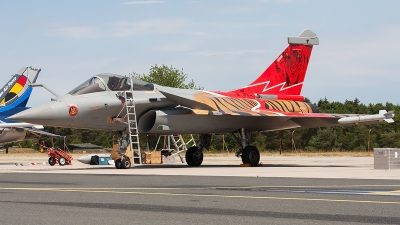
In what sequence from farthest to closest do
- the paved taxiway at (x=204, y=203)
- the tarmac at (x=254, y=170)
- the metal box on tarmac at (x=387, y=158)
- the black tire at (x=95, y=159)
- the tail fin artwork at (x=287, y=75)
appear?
the black tire at (x=95, y=159) < the tail fin artwork at (x=287, y=75) < the metal box on tarmac at (x=387, y=158) < the tarmac at (x=254, y=170) < the paved taxiway at (x=204, y=203)

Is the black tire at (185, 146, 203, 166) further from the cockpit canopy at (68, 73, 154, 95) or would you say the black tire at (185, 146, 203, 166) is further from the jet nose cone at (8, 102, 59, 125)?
the jet nose cone at (8, 102, 59, 125)

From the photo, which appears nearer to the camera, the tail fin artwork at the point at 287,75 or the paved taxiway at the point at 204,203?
the paved taxiway at the point at 204,203

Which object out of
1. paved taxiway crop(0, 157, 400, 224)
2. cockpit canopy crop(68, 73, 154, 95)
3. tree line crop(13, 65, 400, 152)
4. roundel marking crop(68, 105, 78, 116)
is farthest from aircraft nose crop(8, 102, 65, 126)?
tree line crop(13, 65, 400, 152)

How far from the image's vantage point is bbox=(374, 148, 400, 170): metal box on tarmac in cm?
2105

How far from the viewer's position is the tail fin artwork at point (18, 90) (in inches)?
1606

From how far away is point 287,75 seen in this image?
28.3 meters

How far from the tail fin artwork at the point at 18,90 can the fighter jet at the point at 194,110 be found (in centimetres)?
1792

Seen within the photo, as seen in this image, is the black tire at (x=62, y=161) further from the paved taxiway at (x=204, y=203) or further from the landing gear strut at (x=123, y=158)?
the paved taxiway at (x=204, y=203)

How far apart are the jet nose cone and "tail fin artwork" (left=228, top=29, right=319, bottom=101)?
8.90 m

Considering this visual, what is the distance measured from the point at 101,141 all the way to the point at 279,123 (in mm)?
93107

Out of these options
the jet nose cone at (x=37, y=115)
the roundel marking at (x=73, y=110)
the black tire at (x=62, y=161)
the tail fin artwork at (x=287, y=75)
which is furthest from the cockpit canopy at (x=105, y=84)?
the black tire at (x=62, y=161)

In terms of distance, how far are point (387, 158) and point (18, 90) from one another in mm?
26470

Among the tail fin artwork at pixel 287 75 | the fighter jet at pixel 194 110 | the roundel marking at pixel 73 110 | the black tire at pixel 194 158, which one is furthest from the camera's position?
the tail fin artwork at pixel 287 75

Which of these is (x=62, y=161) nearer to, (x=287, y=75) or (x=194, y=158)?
(x=194, y=158)
